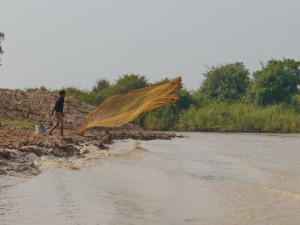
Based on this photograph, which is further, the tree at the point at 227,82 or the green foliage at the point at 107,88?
the tree at the point at 227,82

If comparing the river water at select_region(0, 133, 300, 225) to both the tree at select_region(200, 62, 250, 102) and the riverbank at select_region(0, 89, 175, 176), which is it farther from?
the tree at select_region(200, 62, 250, 102)

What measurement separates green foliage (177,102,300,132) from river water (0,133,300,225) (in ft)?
94.8

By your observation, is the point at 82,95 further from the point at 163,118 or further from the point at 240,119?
the point at 240,119

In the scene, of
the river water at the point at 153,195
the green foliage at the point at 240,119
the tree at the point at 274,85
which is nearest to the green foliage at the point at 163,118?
the green foliage at the point at 240,119

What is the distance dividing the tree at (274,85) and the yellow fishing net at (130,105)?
3125 centimetres

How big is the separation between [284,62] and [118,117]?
3549 centimetres

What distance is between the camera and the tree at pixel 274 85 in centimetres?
4834

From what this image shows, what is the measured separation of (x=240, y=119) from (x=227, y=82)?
12023 mm

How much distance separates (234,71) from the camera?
176 feet

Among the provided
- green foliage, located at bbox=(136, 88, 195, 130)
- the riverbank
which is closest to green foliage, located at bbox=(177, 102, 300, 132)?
green foliage, located at bbox=(136, 88, 195, 130)

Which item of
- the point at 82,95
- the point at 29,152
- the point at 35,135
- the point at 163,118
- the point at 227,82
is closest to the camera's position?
the point at 29,152

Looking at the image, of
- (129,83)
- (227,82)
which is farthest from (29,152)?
(227,82)

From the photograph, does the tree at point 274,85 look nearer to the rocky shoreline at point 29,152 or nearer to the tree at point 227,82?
the tree at point 227,82

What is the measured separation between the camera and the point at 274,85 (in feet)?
159
